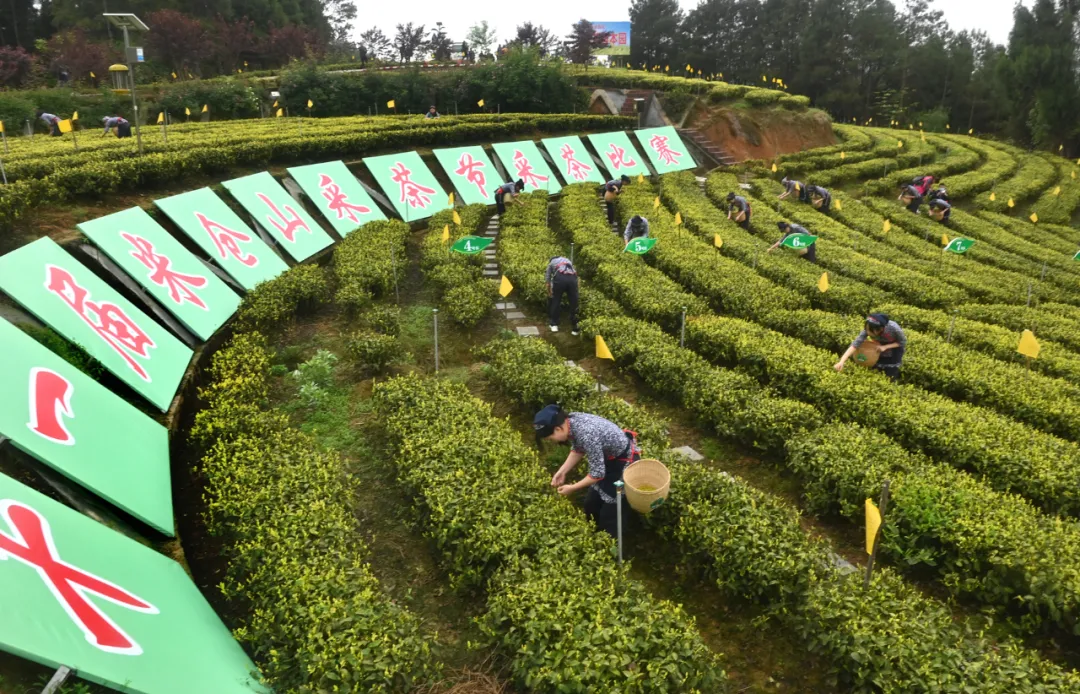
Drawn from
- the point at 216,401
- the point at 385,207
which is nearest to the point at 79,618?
the point at 216,401

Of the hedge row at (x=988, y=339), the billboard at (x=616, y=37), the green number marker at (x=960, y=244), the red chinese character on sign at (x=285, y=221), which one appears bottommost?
the hedge row at (x=988, y=339)

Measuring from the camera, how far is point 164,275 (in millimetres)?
8484

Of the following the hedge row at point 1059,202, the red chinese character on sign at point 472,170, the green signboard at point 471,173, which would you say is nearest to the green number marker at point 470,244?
the green signboard at point 471,173

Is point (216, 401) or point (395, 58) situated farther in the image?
point (395, 58)

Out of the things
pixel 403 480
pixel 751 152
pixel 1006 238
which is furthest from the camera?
pixel 751 152

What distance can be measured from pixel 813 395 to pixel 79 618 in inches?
281

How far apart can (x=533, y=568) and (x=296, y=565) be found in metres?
1.61

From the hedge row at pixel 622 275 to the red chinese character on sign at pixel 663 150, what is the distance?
9867 millimetres

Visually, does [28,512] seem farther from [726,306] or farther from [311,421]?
[726,306]

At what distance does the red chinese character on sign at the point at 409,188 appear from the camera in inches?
632

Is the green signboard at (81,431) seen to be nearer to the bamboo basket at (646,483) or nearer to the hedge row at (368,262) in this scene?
the bamboo basket at (646,483)

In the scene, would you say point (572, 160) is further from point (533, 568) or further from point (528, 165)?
point (533, 568)

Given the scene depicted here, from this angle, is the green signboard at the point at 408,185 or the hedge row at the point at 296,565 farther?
the green signboard at the point at 408,185

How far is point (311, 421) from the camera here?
7.41m
